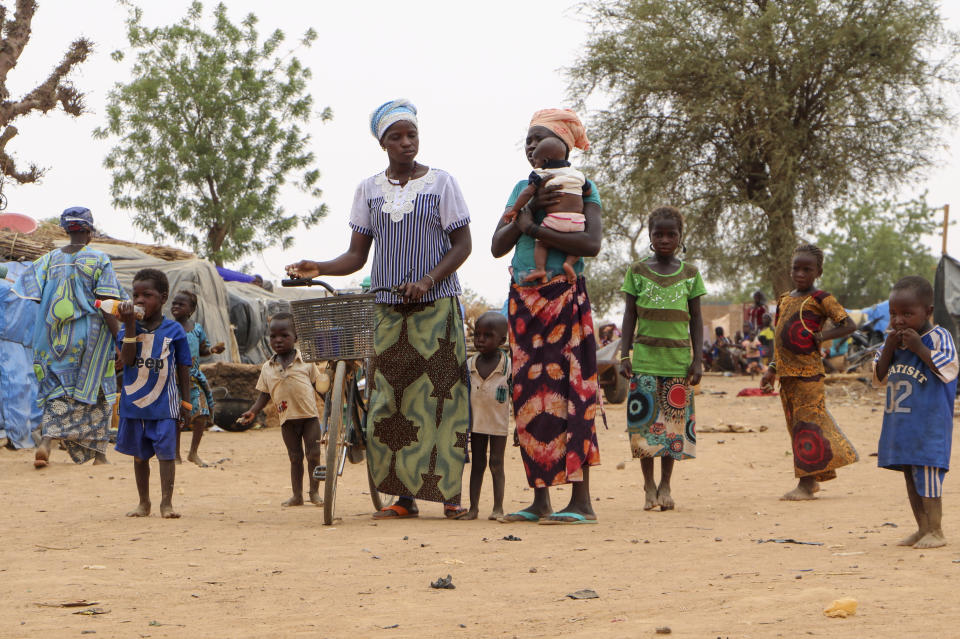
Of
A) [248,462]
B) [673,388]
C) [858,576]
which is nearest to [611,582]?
[858,576]

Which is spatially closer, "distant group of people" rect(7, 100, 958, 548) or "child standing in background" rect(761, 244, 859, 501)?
"distant group of people" rect(7, 100, 958, 548)

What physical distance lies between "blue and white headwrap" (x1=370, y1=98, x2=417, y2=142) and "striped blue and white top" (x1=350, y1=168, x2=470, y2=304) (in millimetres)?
326

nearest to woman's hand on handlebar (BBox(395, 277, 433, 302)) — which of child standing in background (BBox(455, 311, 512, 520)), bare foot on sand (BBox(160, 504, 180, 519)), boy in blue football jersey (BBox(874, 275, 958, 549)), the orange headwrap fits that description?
child standing in background (BBox(455, 311, 512, 520))

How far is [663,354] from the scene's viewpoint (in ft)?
21.4

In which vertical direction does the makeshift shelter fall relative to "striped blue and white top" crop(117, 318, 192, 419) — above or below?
above

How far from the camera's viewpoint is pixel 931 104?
26.1 meters

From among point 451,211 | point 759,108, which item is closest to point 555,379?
point 451,211

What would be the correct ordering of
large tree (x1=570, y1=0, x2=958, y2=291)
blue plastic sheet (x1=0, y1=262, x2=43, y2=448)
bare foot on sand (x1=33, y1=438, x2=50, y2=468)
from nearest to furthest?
bare foot on sand (x1=33, y1=438, x2=50, y2=468) → blue plastic sheet (x1=0, y1=262, x2=43, y2=448) → large tree (x1=570, y1=0, x2=958, y2=291)

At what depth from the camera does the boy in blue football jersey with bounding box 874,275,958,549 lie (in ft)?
15.4

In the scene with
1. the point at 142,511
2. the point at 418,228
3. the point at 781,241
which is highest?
the point at 781,241

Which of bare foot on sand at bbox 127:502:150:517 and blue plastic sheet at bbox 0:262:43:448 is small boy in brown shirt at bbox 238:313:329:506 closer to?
bare foot on sand at bbox 127:502:150:517

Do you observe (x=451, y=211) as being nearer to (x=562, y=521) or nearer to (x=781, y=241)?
(x=562, y=521)

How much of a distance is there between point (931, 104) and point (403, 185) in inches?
932

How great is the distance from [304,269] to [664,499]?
2.63 metres
